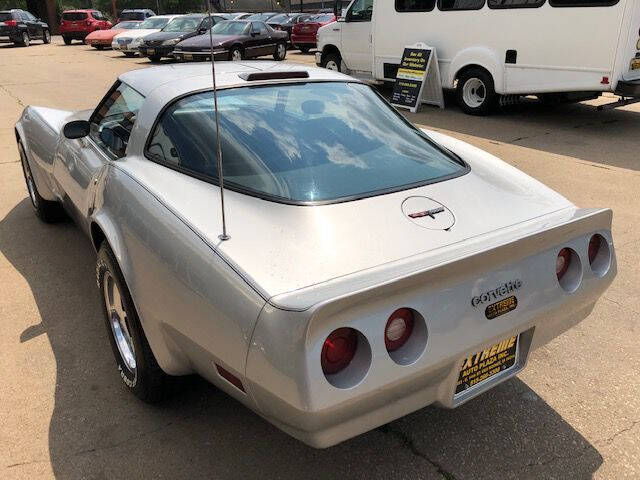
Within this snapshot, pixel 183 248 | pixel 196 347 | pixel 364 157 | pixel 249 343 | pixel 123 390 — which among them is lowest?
pixel 123 390

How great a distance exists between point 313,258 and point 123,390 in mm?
1400

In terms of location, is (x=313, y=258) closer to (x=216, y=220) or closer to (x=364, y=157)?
(x=216, y=220)

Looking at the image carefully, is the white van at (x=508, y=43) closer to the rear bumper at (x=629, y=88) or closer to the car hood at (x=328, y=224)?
the rear bumper at (x=629, y=88)

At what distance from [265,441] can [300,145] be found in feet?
4.21

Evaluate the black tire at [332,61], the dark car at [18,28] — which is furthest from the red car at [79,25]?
the black tire at [332,61]

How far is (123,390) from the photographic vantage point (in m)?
2.65

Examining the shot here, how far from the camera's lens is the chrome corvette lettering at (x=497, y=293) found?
186cm

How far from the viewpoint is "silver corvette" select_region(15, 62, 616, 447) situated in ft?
5.46

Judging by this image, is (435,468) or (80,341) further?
(80,341)

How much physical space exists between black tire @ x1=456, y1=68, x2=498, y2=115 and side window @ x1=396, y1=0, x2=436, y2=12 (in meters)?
1.29

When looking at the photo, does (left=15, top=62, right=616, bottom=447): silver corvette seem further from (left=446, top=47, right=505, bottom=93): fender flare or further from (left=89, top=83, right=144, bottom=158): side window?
(left=446, top=47, right=505, bottom=93): fender flare

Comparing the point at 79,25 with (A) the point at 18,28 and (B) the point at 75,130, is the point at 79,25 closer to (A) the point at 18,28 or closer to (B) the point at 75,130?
(A) the point at 18,28

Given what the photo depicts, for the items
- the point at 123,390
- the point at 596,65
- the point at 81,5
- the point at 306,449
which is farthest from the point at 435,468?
the point at 81,5

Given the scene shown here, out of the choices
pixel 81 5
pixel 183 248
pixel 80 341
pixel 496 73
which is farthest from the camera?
pixel 81 5
